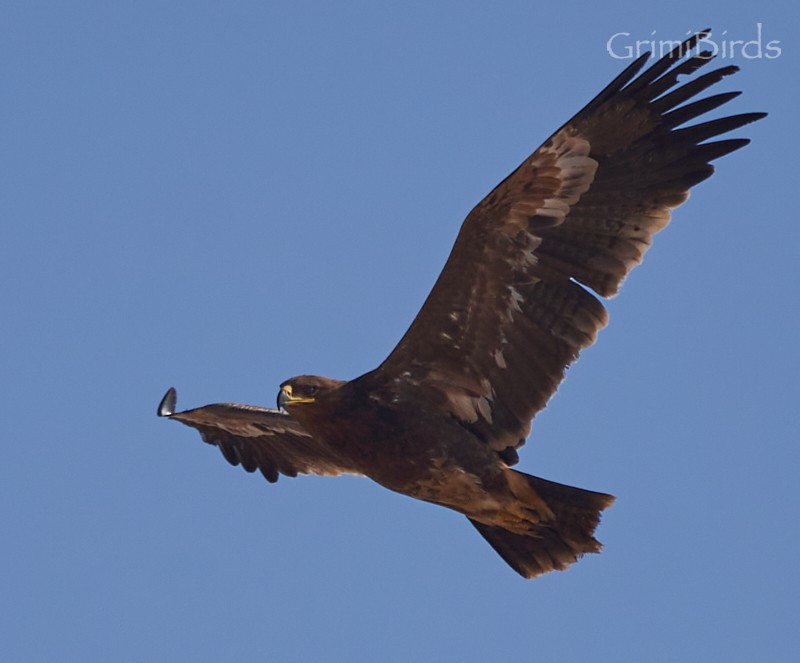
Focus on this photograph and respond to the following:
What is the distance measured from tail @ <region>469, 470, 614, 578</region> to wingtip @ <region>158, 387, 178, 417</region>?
2982 millimetres

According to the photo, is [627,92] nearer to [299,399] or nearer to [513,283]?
[513,283]

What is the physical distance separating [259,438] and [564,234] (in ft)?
12.5

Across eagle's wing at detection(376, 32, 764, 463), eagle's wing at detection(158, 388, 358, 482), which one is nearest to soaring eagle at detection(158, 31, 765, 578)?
eagle's wing at detection(376, 32, 764, 463)

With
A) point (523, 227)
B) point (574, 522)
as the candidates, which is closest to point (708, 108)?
point (523, 227)

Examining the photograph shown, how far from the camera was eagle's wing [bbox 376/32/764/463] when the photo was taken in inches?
394

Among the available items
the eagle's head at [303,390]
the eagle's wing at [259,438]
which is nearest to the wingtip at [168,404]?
the eagle's wing at [259,438]

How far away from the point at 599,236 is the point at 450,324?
1.17m

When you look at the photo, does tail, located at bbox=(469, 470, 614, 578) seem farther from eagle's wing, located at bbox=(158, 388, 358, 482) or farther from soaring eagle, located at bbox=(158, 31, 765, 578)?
eagle's wing, located at bbox=(158, 388, 358, 482)

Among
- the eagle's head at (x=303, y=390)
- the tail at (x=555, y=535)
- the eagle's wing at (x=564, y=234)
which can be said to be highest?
the eagle's wing at (x=564, y=234)

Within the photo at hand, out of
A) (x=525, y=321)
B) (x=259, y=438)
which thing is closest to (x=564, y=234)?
(x=525, y=321)

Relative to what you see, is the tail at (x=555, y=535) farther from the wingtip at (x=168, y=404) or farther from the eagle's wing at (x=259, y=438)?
the wingtip at (x=168, y=404)

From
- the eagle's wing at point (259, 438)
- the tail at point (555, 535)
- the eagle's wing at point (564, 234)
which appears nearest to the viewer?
the eagle's wing at point (564, 234)

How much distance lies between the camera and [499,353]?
34.4ft

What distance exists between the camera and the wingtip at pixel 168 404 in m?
12.5
